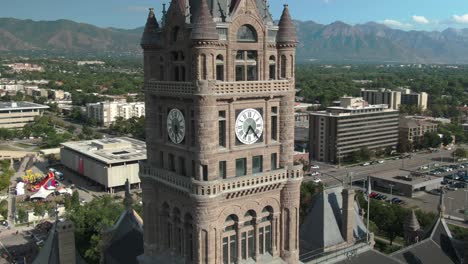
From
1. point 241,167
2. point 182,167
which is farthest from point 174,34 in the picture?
point 241,167

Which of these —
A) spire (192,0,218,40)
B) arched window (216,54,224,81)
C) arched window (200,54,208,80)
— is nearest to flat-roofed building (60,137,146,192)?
arched window (216,54,224,81)

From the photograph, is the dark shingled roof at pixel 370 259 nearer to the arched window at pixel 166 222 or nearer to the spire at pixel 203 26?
the arched window at pixel 166 222

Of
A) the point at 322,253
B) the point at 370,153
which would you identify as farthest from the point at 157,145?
the point at 370,153

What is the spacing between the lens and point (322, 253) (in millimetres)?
40625

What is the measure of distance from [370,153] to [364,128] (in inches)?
342

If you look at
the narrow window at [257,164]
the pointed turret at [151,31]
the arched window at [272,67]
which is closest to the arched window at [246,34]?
the arched window at [272,67]

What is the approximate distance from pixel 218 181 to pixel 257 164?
357 cm

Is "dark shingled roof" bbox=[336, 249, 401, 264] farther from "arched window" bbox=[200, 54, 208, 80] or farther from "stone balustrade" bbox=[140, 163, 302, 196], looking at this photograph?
"arched window" bbox=[200, 54, 208, 80]

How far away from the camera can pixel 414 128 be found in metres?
183

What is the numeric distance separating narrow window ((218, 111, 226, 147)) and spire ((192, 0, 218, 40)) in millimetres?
4565

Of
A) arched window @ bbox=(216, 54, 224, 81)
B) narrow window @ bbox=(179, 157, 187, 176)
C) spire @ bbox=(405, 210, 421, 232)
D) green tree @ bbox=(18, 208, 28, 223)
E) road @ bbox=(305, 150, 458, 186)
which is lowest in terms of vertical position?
road @ bbox=(305, 150, 458, 186)

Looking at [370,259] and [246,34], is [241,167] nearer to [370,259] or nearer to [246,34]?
[246,34]

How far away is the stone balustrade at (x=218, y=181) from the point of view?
28.3 m

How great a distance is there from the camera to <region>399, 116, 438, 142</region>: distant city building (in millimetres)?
181125
